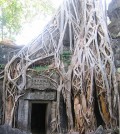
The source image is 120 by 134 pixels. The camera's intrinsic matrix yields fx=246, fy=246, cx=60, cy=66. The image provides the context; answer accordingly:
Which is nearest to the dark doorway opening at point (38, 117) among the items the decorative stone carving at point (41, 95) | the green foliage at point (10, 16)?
the decorative stone carving at point (41, 95)

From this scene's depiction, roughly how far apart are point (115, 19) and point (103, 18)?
2492 mm

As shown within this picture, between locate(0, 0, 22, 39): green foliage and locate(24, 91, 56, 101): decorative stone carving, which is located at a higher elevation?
locate(0, 0, 22, 39): green foliage

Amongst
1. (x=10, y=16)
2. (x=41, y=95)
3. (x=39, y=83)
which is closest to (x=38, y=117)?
(x=41, y=95)

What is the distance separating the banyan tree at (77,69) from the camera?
673 centimetres

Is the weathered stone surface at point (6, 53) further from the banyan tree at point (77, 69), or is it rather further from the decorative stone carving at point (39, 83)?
the decorative stone carving at point (39, 83)

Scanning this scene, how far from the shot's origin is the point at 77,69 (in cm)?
707

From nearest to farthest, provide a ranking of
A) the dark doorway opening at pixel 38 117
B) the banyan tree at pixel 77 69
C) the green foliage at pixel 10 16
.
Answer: the banyan tree at pixel 77 69, the dark doorway opening at pixel 38 117, the green foliage at pixel 10 16

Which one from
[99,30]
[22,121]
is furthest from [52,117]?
[99,30]

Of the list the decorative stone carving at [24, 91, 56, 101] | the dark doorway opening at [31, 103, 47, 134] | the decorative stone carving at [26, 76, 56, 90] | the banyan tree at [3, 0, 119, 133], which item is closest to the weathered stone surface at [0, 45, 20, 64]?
the banyan tree at [3, 0, 119, 133]

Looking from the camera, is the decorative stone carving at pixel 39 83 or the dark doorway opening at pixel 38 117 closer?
the decorative stone carving at pixel 39 83

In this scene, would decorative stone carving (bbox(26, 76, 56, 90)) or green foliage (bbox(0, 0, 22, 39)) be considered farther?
green foliage (bbox(0, 0, 22, 39))

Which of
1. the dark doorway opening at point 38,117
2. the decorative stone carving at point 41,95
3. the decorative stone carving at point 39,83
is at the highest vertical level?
the decorative stone carving at point 39,83

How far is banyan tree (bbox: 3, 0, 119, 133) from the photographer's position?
22.1 feet

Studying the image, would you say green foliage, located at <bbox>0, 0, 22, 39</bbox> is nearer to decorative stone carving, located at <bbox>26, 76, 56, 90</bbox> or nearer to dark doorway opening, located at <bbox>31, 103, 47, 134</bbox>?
dark doorway opening, located at <bbox>31, 103, 47, 134</bbox>
